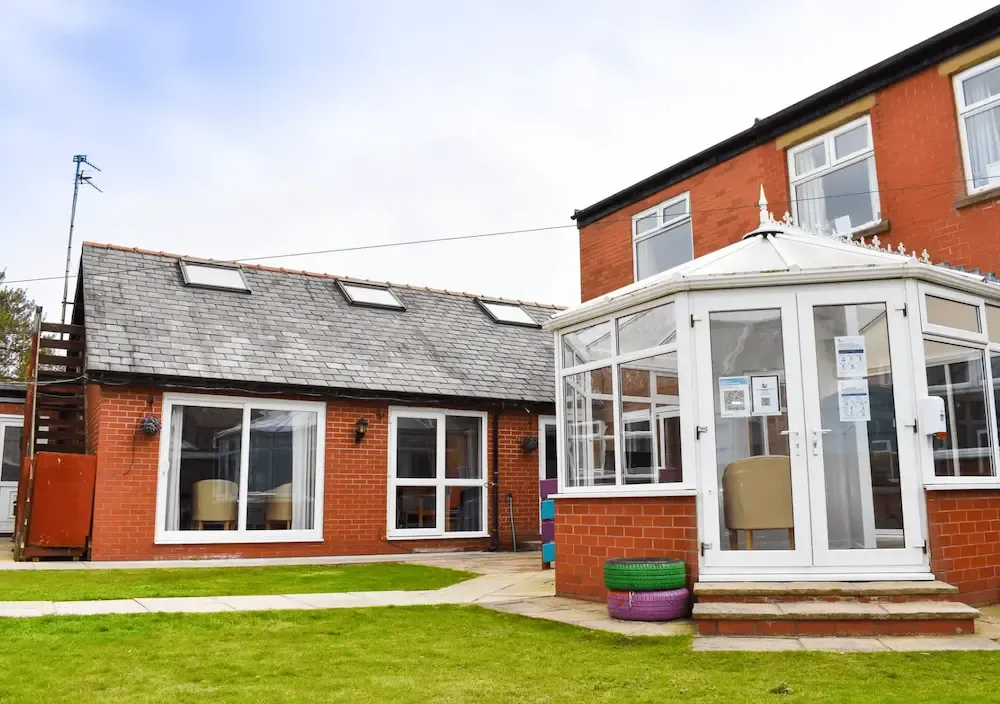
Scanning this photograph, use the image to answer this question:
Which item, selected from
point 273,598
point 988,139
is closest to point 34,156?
point 273,598

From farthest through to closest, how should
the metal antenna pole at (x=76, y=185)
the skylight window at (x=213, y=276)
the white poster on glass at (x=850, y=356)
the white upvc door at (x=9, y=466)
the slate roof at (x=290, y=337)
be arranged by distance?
the metal antenna pole at (x=76, y=185), the white upvc door at (x=9, y=466), the skylight window at (x=213, y=276), the slate roof at (x=290, y=337), the white poster on glass at (x=850, y=356)

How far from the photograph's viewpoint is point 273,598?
7395 millimetres

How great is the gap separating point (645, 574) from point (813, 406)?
1.74m

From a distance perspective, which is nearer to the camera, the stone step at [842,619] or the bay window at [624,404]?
the stone step at [842,619]

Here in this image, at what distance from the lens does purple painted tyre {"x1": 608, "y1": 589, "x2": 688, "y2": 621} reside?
6.10 metres

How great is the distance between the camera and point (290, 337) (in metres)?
13.4

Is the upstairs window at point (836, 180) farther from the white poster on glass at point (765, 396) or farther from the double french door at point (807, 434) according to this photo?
→ the white poster on glass at point (765, 396)

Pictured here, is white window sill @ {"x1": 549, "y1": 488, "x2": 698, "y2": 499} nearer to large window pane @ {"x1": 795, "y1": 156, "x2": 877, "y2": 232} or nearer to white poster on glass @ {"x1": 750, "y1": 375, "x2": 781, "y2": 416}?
white poster on glass @ {"x1": 750, "y1": 375, "x2": 781, "y2": 416}

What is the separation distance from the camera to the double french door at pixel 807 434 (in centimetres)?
623

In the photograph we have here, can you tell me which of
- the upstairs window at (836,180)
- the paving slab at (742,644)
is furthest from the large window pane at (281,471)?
the paving slab at (742,644)

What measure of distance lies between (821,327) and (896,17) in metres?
4.76

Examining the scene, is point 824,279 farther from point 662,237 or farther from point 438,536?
point 438,536

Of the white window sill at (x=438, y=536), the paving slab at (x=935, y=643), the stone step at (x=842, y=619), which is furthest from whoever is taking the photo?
the white window sill at (x=438, y=536)

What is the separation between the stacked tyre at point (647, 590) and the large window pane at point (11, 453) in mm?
13437
